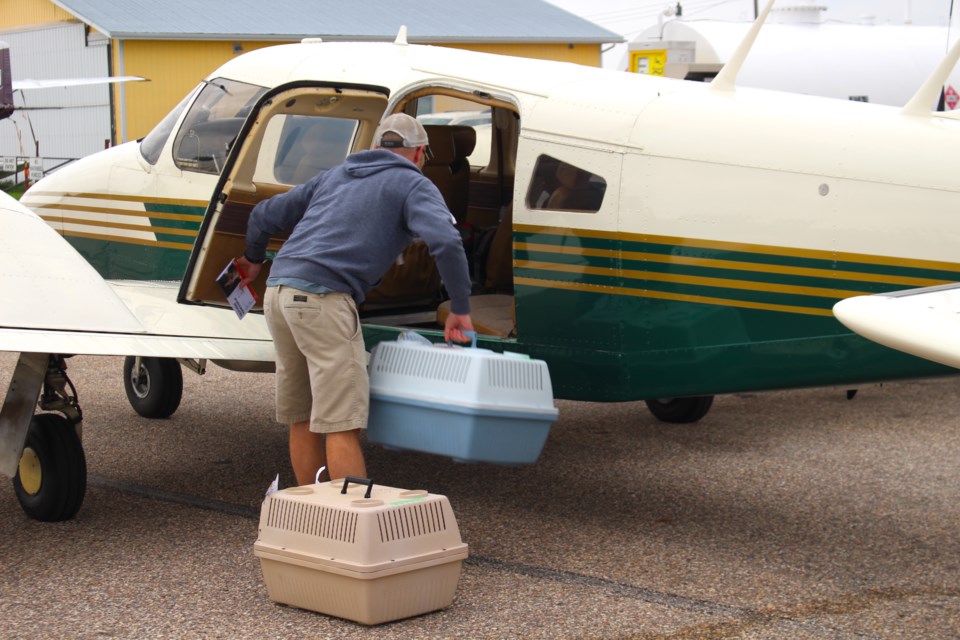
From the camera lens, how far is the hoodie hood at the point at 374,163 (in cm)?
524

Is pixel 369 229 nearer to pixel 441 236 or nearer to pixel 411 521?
pixel 441 236

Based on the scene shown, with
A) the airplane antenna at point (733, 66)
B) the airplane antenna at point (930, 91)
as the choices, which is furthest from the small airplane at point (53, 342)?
the airplane antenna at point (930, 91)

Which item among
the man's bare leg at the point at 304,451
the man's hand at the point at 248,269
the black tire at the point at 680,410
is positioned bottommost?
the black tire at the point at 680,410

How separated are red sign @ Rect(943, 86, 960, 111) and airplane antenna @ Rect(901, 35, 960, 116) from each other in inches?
294

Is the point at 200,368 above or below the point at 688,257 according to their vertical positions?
below

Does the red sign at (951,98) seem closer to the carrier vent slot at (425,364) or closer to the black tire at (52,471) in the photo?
the carrier vent slot at (425,364)

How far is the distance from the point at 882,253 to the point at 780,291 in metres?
0.46

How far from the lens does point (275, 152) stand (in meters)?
7.08

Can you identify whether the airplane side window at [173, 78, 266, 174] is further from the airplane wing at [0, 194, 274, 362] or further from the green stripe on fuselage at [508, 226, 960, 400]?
the green stripe on fuselage at [508, 226, 960, 400]

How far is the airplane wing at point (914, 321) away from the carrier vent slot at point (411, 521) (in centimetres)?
167

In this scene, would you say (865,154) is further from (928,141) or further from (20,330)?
(20,330)

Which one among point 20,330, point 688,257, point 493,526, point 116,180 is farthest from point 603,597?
point 116,180

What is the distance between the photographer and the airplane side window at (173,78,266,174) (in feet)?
23.0

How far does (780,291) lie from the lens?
5.33 meters
